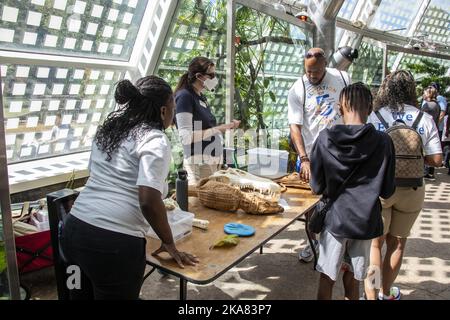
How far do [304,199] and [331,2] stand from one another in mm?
3477

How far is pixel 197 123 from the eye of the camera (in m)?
2.69

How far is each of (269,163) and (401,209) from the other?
97cm

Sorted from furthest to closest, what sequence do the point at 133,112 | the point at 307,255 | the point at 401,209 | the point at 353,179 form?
1. the point at 307,255
2. the point at 401,209
3. the point at 353,179
4. the point at 133,112

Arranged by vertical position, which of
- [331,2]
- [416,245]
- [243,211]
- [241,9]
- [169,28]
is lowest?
[416,245]

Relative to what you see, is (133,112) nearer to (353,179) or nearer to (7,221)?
(7,221)

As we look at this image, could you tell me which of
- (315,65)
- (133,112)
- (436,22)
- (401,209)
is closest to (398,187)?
(401,209)

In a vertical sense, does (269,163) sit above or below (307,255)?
above

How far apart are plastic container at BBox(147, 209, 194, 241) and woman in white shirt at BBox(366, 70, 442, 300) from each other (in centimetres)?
126

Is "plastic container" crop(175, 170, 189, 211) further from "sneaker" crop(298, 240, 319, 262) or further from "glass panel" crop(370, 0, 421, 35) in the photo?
"glass panel" crop(370, 0, 421, 35)

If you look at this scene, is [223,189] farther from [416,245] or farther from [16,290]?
[416,245]

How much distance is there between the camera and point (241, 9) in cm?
396

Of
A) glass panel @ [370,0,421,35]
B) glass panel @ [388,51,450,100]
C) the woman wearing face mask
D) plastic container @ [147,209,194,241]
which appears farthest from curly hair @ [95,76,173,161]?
glass panel @ [388,51,450,100]

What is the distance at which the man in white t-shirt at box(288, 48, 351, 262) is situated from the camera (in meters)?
2.84
